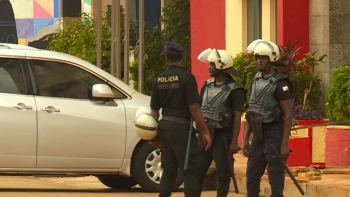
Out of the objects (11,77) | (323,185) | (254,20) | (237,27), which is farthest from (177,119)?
(237,27)

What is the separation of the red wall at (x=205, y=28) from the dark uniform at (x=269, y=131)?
10379 mm

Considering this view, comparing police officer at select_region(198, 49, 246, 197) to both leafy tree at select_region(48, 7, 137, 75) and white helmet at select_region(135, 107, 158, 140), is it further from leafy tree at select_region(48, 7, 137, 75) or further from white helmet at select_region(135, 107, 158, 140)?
leafy tree at select_region(48, 7, 137, 75)

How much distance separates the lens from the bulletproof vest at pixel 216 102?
10406mm

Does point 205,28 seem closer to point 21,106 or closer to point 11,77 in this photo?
point 11,77

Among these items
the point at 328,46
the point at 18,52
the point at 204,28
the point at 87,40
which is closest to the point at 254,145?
the point at 18,52

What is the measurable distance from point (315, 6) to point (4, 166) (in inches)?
278

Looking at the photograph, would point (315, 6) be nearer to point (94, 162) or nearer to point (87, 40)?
point (94, 162)

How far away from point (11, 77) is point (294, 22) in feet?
20.9

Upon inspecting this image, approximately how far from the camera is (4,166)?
12.6 metres

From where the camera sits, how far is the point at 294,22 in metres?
17.7

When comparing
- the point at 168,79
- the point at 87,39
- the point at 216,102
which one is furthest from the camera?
the point at 87,39

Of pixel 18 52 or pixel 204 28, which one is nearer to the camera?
pixel 18 52

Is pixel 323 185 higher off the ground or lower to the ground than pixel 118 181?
higher

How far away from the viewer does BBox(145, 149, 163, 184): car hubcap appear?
1303cm
